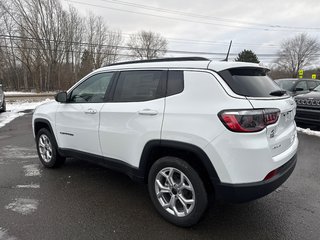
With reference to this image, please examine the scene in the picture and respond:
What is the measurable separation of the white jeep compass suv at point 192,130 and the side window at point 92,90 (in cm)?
2

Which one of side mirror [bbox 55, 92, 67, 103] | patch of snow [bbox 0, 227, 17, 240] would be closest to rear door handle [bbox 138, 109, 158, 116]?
side mirror [bbox 55, 92, 67, 103]

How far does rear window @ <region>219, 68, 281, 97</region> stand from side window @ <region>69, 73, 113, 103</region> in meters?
1.71

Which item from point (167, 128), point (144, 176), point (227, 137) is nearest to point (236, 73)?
point (227, 137)

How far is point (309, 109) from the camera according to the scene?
713 cm

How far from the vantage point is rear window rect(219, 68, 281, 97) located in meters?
2.29

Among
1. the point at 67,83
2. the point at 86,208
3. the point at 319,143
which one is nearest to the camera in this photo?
the point at 86,208

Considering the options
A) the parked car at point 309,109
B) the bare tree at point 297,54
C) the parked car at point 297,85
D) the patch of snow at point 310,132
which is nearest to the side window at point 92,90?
the patch of snow at point 310,132

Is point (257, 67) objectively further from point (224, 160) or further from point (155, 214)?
point (155, 214)

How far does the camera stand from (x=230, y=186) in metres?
2.19

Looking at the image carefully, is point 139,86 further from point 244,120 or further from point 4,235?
point 4,235

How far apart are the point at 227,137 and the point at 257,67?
3.81ft

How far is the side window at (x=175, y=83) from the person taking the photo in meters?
2.50

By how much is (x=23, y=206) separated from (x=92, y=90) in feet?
→ 6.06

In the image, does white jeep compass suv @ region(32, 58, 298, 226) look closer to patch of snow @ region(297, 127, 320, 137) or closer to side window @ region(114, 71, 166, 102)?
side window @ region(114, 71, 166, 102)
